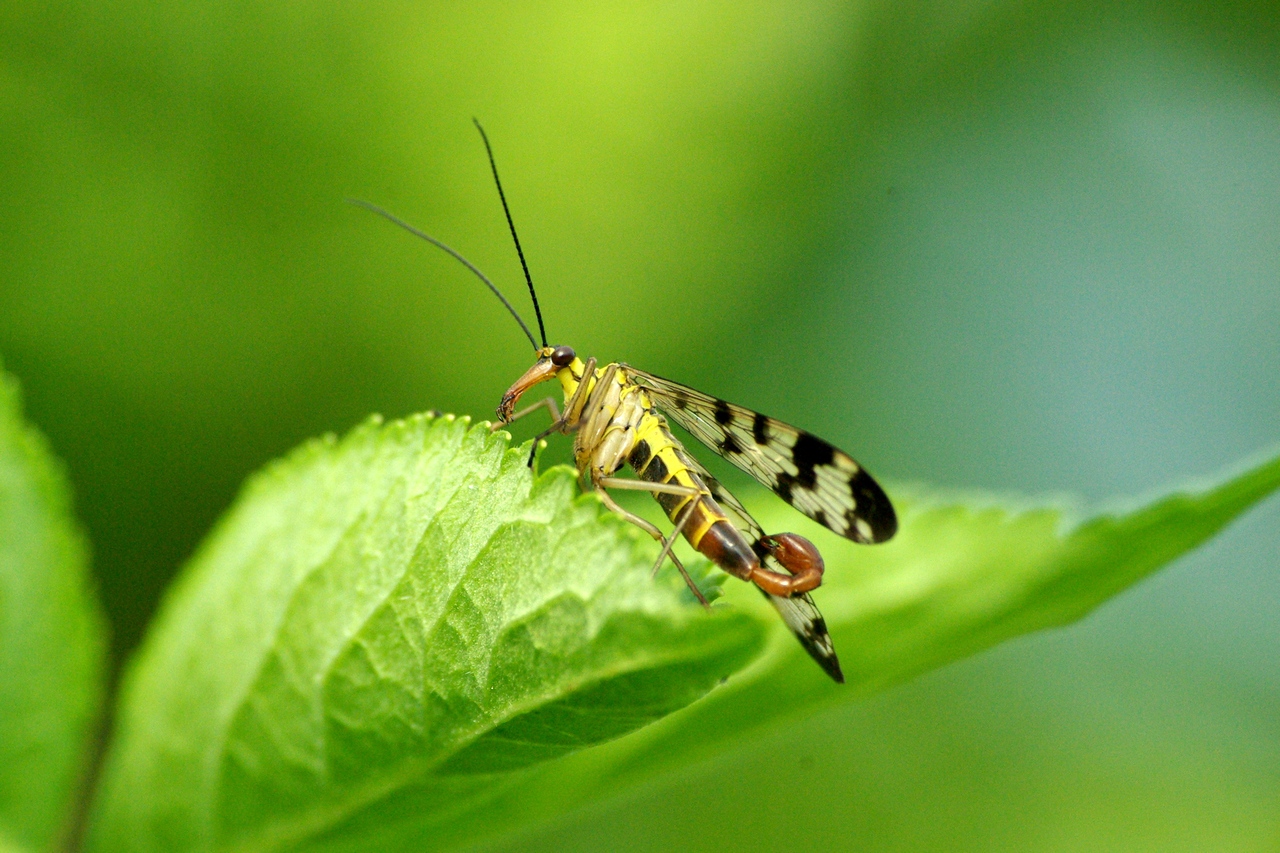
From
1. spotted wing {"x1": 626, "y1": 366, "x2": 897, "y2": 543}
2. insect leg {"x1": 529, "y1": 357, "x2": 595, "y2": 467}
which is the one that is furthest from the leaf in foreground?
insect leg {"x1": 529, "y1": 357, "x2": 595, "y2": 467}

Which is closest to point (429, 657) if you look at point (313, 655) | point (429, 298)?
point (313, 655)

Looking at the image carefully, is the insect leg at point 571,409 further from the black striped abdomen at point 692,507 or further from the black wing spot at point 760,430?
the black wing spot at point 760,430

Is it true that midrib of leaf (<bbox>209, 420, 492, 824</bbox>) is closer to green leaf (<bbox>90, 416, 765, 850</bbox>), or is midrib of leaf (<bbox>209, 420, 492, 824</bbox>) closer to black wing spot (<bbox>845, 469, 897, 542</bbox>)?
green leaf (<bbox>90, 416, 765, 850</bbox>)

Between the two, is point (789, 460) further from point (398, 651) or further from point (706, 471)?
point (398, 651)

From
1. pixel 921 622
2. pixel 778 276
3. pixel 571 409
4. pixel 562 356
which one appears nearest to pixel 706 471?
pixel 571 409

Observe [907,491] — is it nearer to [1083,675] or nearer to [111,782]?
[111,782]

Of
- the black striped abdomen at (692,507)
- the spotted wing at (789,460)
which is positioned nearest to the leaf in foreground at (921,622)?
the spotted wing at (789,460)
